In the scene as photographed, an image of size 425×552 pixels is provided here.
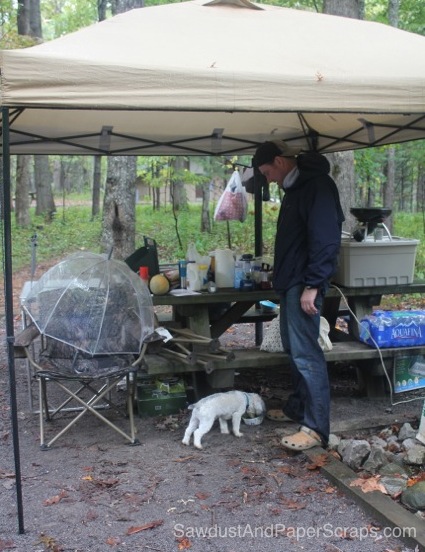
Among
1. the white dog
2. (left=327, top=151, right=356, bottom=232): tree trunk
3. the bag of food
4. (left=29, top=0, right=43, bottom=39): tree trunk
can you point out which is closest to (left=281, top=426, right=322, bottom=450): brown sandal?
the white dog

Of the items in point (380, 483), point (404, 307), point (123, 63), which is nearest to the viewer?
point (123, 63)

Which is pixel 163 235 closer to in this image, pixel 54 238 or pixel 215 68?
pixel 54 238

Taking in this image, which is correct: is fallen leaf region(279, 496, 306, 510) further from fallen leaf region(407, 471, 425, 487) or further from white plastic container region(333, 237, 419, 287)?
white plastic container region(333, 237, 419, 287)

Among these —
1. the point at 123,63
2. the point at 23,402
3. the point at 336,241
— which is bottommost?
the point at 23,402

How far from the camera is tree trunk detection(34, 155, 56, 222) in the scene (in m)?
19.9

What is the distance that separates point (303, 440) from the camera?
3.93 m

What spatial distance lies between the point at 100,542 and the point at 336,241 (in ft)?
7.36

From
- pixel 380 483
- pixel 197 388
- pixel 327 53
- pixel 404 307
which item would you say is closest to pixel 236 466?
pixel 380 483

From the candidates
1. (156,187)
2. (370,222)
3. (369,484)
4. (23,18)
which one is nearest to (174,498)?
(369,484)

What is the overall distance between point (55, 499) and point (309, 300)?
6.45ft

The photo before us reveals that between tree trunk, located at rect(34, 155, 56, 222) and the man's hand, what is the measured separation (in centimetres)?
1752

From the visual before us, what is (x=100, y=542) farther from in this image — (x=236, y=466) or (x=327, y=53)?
(x=327, y=53)

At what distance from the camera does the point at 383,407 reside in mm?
4934

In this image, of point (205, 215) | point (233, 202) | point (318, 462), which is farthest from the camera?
point (205, 215)
